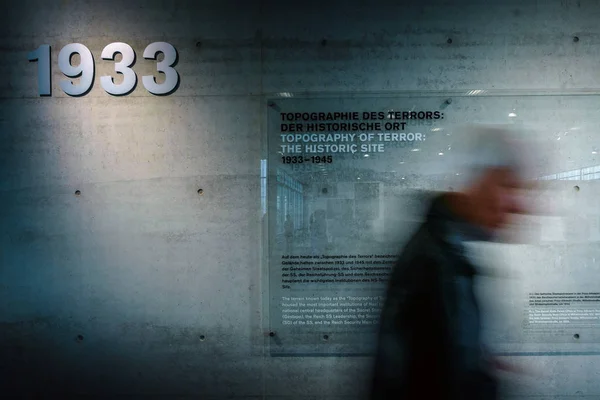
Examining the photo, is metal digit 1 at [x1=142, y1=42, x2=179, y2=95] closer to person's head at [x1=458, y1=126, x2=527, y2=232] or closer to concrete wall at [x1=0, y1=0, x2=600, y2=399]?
concrete wall at [x1=0, y1=0, x2=600, y2=399]

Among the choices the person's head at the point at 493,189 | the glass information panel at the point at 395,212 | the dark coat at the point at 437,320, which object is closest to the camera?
the dark coat at the point at 437,320

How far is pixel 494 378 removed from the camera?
2.22 m

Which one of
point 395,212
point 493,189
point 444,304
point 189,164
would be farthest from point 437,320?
point 189,164

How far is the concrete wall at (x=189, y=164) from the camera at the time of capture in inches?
143

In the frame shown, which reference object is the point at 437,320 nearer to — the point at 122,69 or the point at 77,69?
the point at 122,69

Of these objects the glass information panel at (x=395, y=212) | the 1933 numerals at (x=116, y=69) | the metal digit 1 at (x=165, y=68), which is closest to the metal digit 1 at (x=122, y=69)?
the 1933 numerals at (x=116, y=69)

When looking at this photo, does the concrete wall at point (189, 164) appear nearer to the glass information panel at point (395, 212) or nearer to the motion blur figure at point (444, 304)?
the glass information panel at point (395, 212)

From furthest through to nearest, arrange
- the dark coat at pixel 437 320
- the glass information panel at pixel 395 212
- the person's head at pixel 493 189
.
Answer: the glass information panel at pixel 395 212 → the person's head at pixel 493 189 → the dark coat at pixel 437 320

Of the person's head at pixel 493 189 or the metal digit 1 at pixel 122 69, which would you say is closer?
the person's head at pixel 493 189

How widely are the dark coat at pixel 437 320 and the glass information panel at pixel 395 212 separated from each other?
137 centimetres

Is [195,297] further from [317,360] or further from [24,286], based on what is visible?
[24,286]

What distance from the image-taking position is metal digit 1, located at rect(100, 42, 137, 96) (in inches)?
145

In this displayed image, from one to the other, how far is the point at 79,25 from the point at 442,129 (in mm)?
2767

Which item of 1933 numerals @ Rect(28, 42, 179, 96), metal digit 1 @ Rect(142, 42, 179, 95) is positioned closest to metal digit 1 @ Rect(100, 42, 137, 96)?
1933 numerals @ Rect(28, 42, 179, 96)
